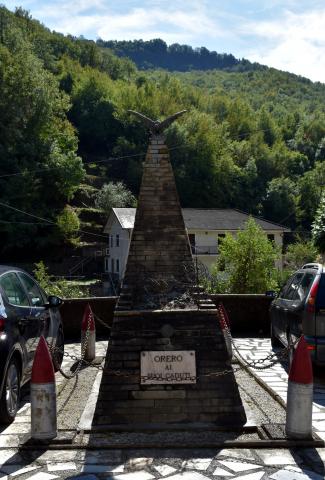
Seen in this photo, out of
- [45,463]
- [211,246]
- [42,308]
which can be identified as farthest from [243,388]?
[211,246]

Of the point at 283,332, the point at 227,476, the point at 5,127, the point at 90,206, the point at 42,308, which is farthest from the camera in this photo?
the point at 90,206

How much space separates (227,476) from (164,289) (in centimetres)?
262

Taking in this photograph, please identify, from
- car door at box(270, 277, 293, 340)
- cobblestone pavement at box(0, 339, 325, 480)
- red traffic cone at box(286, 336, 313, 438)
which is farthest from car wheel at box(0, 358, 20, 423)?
car door at box(270, 277, 293, 340)

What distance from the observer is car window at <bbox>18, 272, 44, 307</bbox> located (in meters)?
8.15

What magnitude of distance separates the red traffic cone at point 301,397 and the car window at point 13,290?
3.52 m

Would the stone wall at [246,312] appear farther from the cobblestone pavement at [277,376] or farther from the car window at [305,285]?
the car window at [305,285]

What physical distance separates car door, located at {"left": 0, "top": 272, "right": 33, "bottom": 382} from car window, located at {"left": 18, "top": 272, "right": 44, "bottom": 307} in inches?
10.6

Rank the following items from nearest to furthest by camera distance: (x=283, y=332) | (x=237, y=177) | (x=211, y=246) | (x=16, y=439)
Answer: (x=16, y=439) < (x=283, y=332) < (x=211, y=246) < (x=237, y=177)

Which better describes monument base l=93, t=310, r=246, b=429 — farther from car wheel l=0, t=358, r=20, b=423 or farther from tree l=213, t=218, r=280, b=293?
tree l=213, t=218, r=280, b=293

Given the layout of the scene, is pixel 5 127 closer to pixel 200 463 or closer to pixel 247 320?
pixel 247 320

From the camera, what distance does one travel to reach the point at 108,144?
82.4 meters

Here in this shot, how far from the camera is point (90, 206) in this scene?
62312mm

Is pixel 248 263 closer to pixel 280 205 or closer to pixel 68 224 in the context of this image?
pixel 68 224

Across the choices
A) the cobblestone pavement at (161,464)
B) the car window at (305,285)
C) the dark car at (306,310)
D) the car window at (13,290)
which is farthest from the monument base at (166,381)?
the car window at (305,285)
